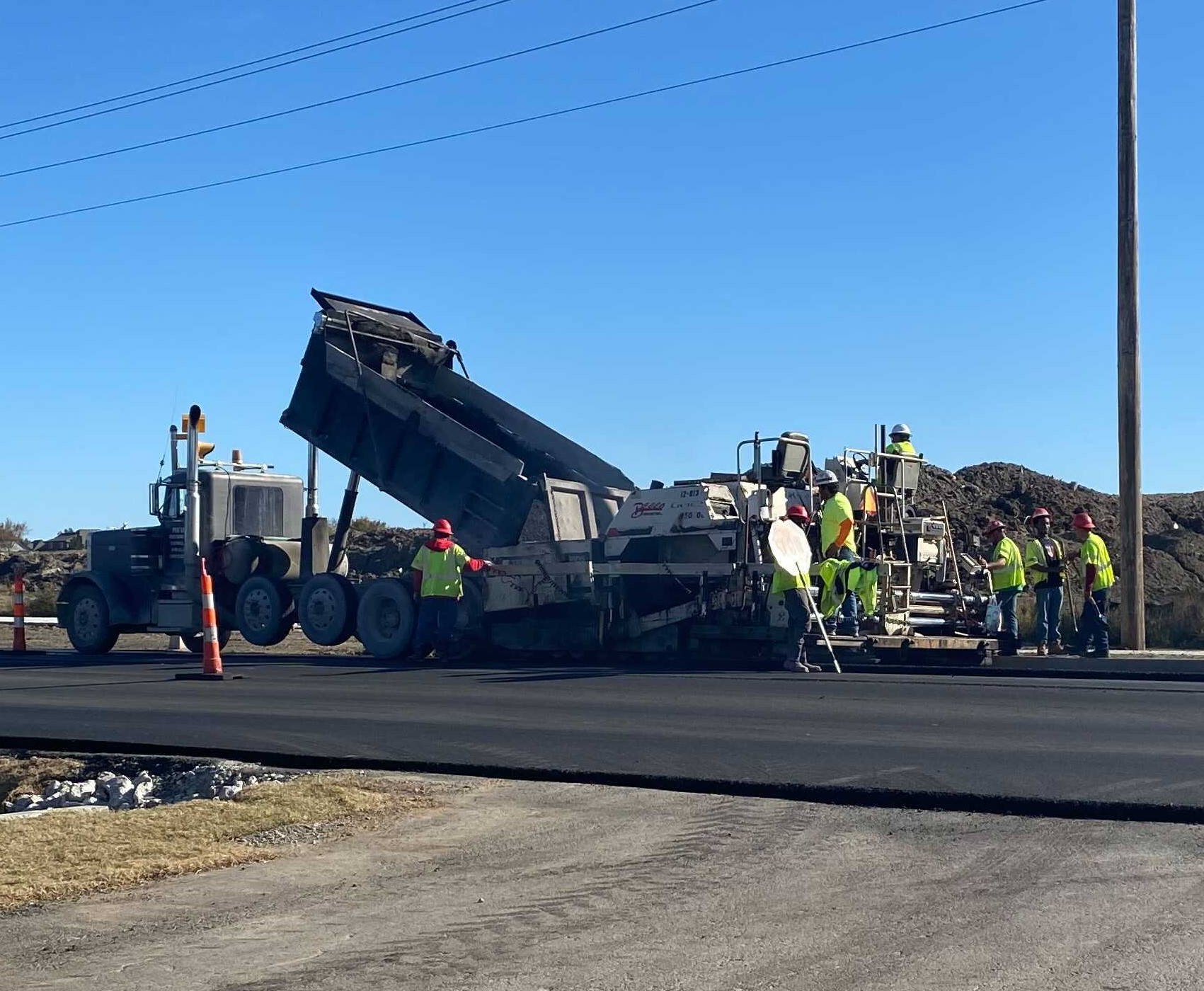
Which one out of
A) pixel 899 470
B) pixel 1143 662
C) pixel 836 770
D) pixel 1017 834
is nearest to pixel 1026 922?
pixel 1017 834

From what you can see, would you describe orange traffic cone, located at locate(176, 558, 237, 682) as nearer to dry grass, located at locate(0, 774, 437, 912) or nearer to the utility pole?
dry grass, located at locate(0, 774, 437, 912)

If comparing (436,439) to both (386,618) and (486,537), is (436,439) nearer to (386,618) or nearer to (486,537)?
(486,537)

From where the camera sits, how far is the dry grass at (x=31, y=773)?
366 inches

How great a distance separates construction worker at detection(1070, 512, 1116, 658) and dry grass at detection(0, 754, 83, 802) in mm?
10990

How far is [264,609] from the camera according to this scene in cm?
1961

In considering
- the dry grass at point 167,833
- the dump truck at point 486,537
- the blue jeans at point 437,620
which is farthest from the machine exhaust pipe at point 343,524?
the dry grass at point 167,833

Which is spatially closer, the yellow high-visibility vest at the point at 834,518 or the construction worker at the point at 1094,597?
the yellow high-visibility vest at the point at 834,518

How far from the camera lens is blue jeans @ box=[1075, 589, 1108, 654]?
16516 mm

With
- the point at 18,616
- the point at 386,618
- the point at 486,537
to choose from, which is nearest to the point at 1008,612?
the point at 486,537

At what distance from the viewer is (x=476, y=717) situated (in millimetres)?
11055

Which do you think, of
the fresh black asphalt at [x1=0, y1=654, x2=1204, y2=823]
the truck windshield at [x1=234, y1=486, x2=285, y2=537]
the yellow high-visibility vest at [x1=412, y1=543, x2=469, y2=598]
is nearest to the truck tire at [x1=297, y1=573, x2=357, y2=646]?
the truck windshield at [x1=234, y1=486, x2=285, y2=537]

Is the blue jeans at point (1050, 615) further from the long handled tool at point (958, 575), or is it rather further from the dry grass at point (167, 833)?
the dry grass at point (167, 833)

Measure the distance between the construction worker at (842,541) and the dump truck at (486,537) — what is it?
0.27m

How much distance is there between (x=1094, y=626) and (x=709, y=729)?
7.99 m
